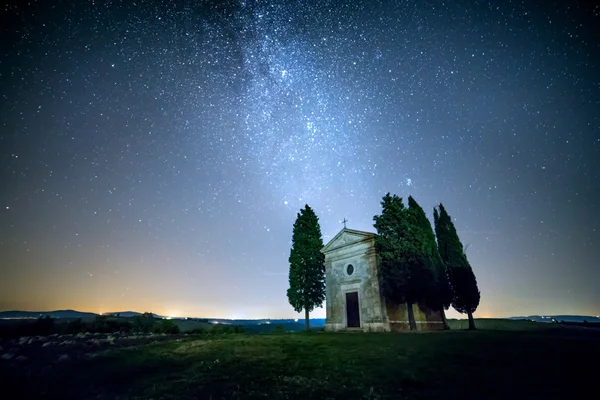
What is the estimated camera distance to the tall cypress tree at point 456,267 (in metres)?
24.5

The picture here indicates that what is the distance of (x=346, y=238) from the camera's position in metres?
28.8

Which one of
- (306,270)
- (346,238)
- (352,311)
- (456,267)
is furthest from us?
(306,270)

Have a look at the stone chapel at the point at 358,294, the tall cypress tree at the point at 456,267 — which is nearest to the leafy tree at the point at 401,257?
the stone chapel at the point at 358,294

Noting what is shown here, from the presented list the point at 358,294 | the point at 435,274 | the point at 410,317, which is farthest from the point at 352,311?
the point at 435,274

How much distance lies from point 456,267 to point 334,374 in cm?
2189

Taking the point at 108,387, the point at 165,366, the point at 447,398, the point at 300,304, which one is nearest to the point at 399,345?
the point at 447,398

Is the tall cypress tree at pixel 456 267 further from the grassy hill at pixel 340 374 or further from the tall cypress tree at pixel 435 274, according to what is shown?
the grassy hill at pixel 340 374

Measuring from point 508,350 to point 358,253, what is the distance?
1643 centimetres

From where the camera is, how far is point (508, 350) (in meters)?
11.4

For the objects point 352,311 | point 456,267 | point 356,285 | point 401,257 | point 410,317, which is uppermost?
point 401,257

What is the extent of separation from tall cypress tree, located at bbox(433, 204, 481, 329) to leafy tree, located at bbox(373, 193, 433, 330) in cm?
395

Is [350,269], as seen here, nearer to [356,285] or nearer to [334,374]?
[356,285]

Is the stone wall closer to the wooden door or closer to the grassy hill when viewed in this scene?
the wooden door

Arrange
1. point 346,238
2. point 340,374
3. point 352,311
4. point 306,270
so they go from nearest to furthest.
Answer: point 340,374 → point 352,311 → point 346,238 → point 306,270
